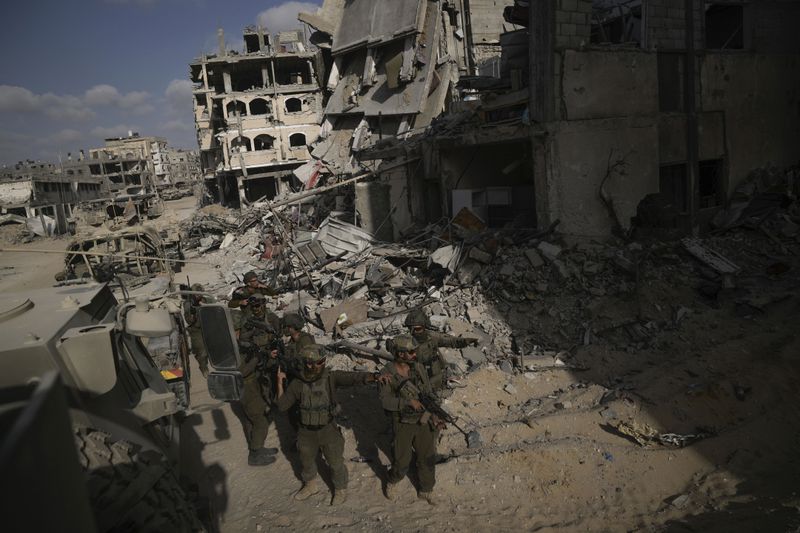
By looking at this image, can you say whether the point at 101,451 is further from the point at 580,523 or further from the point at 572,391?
the point at 572,391

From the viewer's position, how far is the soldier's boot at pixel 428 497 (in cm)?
513

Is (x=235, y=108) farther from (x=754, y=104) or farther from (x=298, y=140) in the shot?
(x=754, y=104)

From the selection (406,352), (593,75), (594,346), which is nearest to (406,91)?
(593,75)

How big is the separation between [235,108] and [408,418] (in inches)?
1334

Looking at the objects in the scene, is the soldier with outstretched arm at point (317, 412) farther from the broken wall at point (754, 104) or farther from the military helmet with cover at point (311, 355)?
the broken wall at point (754, 104)

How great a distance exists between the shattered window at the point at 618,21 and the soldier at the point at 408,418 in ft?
30.3

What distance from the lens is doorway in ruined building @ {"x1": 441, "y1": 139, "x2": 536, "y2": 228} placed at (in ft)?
40.6

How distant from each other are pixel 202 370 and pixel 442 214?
24.1 ft

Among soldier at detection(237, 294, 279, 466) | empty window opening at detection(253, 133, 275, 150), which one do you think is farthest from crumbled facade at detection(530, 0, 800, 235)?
empty window opening at detection(253, 133, 275, 150)

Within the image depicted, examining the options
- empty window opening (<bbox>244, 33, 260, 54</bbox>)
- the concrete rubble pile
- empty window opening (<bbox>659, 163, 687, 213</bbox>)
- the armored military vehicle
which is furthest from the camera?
empty window opening (<bbox>244, 33, 260, 54</bbox>)

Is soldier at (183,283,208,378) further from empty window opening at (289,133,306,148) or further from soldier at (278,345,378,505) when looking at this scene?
empty window opening at (289,133,306,148)

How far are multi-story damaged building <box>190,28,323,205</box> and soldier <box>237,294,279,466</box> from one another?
2779 cm

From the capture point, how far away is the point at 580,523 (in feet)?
15.4

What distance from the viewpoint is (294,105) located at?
34.8 metres
